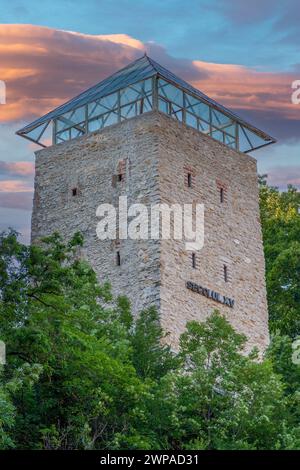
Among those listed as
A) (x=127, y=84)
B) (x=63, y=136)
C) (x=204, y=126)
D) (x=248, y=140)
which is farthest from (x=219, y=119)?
(x=63, y=136)

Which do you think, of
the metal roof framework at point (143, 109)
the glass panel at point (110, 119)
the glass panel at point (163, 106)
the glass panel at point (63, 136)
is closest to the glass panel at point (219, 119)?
the metal roof framework at point (143, 109)

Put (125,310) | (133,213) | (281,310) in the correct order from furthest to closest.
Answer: (281,310)
(133,213)
(125,310)

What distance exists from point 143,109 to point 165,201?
3762mm

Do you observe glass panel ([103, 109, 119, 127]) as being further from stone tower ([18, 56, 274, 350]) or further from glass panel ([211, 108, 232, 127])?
glass panel ([211, 108, 232, 127])

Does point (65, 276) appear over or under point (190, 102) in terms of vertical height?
under

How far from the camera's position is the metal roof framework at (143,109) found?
39312mm

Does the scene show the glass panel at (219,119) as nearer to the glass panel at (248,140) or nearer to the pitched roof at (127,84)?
the pitched roof at (127,84)

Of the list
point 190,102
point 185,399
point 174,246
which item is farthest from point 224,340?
point 190,102

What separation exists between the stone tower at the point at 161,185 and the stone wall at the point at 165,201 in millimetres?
44

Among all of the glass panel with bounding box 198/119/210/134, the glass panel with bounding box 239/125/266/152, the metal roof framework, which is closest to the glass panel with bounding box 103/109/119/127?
the metal roof framework

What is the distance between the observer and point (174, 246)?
36.8 metres

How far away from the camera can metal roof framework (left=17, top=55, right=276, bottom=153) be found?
39.3 metres
